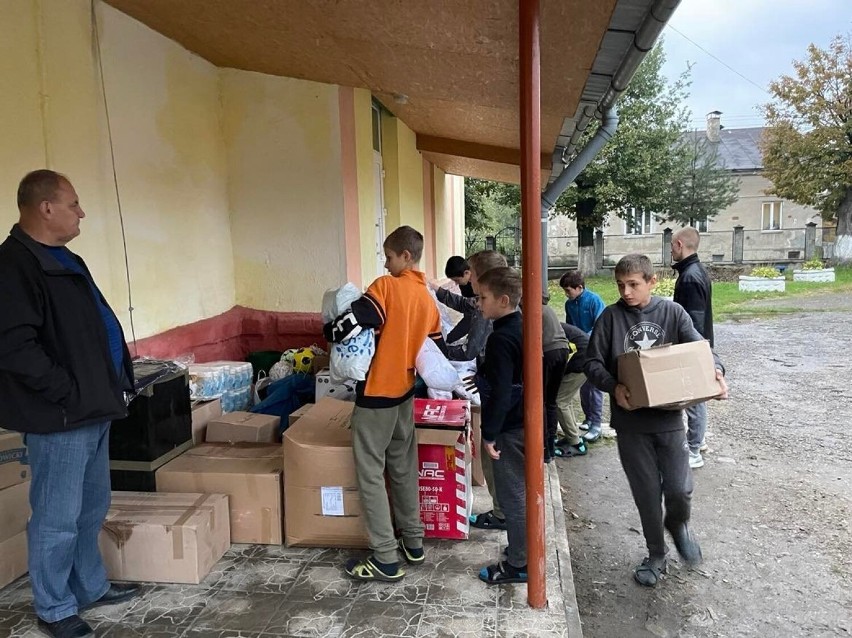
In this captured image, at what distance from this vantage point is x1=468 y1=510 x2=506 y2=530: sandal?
344 cm

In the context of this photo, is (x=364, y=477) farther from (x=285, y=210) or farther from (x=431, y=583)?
(x=285, y=210)

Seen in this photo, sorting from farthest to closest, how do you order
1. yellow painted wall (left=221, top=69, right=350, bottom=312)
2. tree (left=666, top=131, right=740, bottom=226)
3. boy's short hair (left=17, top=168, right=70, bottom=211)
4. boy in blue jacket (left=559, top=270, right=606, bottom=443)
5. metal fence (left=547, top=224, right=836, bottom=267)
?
metal fence (left=547, top=224, right=836, bottom=267), tree (left=666, top=131, right=740, bottom=226), boy in blue jacket (left=559, top=270, right=606, bottom=443), yellow painted wall (left=221, top=69, right=350, bottom=312), boy's short hair (left=17, top=168, right=70, bottom=211)

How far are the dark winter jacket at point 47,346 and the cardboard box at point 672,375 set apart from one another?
2.24m

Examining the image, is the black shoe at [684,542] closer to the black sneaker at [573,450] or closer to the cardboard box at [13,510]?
the black sneaker at [573,450]

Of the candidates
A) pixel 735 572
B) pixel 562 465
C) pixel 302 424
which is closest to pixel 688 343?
pixel 735 572

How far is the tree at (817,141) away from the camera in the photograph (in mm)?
24266

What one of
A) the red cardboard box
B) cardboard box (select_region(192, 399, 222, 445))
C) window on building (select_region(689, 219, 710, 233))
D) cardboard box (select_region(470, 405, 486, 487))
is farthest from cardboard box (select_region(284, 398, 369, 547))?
window on building (select_region(689, 219, 710, 233))

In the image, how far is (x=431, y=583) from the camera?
9.50ft

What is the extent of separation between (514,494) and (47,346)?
2.03 meters

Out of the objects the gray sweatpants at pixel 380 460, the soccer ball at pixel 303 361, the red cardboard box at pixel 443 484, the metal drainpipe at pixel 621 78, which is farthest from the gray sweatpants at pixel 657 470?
the soccer ball at pixel 303 361

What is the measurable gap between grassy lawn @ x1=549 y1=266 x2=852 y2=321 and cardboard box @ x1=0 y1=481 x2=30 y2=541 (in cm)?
1229

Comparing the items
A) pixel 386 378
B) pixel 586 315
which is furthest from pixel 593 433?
pixel 386 378

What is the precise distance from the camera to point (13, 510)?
113 inches

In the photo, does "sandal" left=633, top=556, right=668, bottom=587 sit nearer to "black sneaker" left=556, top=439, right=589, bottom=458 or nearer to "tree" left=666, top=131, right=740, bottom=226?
"black sneaker" left=556, top=439, right=589, bottom=458
